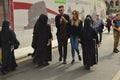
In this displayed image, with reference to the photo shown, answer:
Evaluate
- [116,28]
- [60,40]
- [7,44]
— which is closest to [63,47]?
[60,40]

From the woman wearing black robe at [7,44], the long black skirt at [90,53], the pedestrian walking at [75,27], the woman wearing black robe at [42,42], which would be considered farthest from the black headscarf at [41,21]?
the long black skirt at [90,53]

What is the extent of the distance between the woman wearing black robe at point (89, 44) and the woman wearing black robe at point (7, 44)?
2.11 meters

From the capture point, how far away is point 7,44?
10672 mm

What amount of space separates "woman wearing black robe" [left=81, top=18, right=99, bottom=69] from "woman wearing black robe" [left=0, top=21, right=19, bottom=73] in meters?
2.11

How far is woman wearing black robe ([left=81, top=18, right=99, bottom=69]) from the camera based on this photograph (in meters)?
11.2

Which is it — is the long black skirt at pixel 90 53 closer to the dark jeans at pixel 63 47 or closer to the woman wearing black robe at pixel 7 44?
the dark jeans at pixel 63 47

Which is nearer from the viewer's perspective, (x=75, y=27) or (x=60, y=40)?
(x=75, y=27)

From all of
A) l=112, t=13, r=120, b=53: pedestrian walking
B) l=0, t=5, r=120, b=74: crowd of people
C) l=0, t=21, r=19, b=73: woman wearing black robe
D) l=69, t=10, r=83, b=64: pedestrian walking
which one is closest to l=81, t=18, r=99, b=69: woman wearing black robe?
l=0, t=5, r=120, b=74: crowd of people

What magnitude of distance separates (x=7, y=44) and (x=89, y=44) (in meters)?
2.48

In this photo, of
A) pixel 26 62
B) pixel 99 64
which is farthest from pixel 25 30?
pixel 99 64

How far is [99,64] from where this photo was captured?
12.2 m

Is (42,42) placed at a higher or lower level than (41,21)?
lower

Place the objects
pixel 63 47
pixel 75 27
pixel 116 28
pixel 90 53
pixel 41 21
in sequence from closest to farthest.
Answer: pixel 90 53 < pixel 41 21 < pixel 75 27 < pixel 63 47 < pixel 116 28

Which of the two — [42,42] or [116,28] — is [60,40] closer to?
[42,42]
